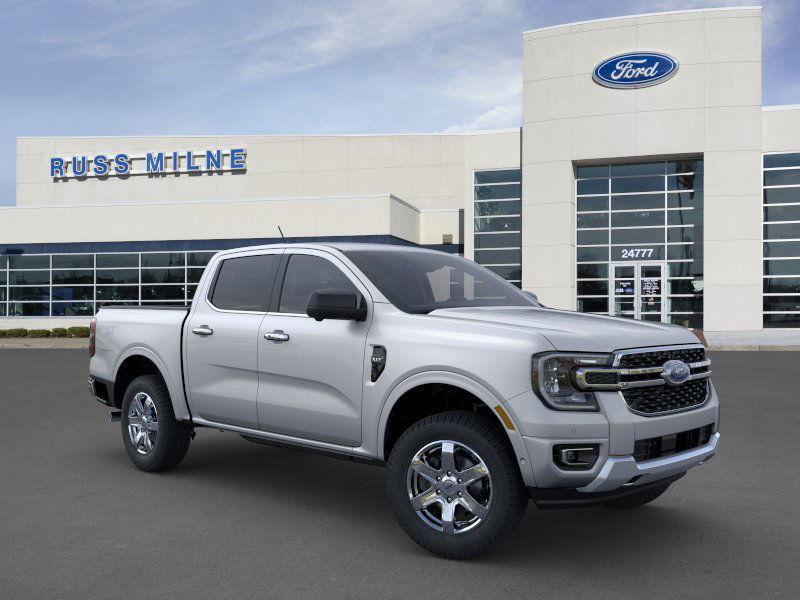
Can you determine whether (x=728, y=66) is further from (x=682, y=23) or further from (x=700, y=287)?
(x=700, y=287)

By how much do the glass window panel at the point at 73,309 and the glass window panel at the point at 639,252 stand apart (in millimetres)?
25080

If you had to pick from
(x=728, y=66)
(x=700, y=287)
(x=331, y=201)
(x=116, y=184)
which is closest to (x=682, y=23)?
(x=728, y=66)

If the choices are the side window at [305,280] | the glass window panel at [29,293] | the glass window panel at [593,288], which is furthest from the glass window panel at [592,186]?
the side window at [305,280]

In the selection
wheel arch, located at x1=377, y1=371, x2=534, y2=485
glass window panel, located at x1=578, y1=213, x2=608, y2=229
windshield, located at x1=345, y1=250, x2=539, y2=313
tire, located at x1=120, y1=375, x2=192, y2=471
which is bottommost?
tire, located at x1=120, y1=375, x2=192, y2=471

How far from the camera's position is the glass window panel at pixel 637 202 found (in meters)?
33.6

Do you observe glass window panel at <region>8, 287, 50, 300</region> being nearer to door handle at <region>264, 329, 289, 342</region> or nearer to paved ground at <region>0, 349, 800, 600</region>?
paved ground at <region>0, 349, 800, 600</region>

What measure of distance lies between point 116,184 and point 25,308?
876cm

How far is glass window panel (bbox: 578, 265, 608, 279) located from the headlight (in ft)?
101

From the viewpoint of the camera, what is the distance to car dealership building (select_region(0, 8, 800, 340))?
31969 millimetres

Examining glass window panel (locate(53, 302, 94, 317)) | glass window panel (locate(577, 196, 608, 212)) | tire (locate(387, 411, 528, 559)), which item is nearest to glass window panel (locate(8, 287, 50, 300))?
glass window panel (locate(53, 302, 94, 317))

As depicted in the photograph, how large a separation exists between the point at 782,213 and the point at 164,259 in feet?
90.4

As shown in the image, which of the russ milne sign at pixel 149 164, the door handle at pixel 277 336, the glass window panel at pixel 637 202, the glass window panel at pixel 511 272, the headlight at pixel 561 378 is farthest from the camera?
the russ milne sign at pixel 149 164

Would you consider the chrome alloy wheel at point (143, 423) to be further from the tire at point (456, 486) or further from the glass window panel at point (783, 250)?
the glass window panel at point (783, 250)

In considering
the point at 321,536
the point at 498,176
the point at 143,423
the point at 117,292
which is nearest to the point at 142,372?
the point at 143,423
